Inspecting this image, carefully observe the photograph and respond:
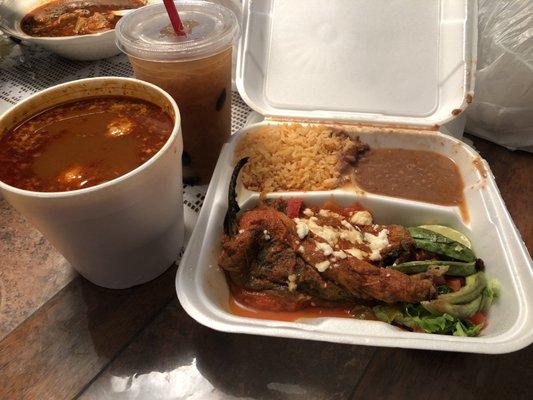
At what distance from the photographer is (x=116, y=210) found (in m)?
0.89

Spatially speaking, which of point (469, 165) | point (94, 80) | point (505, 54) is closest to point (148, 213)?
point (94, 80)

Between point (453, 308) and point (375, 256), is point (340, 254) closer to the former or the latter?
point (375, 256)

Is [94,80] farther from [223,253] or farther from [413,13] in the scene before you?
[413,13]

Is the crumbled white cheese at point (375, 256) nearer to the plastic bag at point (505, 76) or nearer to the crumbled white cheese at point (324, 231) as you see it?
the crumbled white cheese at point (324, 231)

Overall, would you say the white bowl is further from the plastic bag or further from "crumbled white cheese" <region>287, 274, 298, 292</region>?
the plastic bag

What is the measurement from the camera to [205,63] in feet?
4.02

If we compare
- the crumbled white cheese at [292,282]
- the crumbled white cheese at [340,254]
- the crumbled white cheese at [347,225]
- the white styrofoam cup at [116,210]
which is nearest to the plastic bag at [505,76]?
the crumbled white cheese at [347,225]

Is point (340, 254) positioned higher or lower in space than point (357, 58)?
lower

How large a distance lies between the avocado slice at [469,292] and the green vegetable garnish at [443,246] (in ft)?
0.23

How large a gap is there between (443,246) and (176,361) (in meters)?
0.78

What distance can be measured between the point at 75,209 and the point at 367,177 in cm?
92

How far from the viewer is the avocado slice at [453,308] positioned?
103cm

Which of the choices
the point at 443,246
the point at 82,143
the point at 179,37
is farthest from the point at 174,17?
the point at 443,246

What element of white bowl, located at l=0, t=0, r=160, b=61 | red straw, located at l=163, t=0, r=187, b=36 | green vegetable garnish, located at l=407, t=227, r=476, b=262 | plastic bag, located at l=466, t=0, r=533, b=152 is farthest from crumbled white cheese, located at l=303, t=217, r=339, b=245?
white bowl, located at l=0, t=0, r=160, b=61
